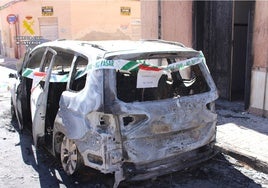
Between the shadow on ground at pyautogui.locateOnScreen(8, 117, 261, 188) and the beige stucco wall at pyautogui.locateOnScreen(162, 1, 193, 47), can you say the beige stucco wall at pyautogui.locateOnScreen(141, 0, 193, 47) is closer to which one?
the beige stucco wall at pyautogui.locateOnScreen(162, 1, 193, 47)

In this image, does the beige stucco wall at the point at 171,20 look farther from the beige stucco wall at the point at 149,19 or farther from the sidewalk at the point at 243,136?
the sidewalk at the point at 243,136

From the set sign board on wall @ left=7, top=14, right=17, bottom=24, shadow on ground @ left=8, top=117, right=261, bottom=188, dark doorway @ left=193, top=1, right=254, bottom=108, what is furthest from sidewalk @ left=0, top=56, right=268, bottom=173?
sign board on wall @ left=7, top=14, right=17, bottom=24

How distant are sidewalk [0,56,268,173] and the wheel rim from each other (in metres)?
2.32

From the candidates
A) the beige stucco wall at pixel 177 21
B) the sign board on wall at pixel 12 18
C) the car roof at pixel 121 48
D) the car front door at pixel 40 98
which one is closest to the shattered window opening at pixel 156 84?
the car roof at pixel 121 48

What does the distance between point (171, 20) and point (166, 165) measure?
603 centimetres

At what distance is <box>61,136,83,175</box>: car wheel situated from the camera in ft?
14.3

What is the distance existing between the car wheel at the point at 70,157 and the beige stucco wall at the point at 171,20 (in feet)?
17.6

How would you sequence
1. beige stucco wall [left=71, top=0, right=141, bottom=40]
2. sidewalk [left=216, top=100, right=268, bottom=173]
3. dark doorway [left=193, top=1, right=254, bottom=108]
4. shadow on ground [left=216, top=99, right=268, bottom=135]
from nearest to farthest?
sidewalk [left=216, top=100, right=268, bottom=173], shadow on ground [left=216, top=99, right=268, bottom=135], dark doorway [left=193, top=1, right=254, bottom=108], beige stucco wall [left=71, top=0, right=141, bottom=40]

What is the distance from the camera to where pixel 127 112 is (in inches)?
151

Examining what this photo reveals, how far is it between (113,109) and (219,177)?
184 cm

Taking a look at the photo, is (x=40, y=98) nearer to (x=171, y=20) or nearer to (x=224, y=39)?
(x=224, y=39)

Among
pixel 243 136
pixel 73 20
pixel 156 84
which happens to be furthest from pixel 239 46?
pixel 73 20

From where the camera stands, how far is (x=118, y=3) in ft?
82.4

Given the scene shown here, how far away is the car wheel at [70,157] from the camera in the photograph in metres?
4.37
